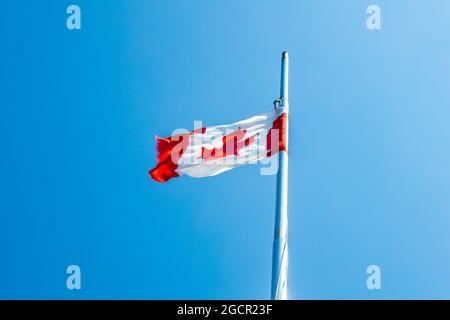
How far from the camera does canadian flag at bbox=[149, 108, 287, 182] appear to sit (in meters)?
16.5

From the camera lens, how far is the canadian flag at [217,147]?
16.5 metres

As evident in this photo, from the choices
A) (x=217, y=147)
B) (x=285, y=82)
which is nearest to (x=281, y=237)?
(x=217, y=147)

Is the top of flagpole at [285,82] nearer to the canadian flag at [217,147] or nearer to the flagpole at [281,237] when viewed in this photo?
the canadian flag at [217,147]

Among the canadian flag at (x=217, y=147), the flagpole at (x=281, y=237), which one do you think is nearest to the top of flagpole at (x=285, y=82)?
the canadian flag at (x=217, y=147)

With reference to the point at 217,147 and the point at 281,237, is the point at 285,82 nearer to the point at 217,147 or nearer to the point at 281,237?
the point at 217,147

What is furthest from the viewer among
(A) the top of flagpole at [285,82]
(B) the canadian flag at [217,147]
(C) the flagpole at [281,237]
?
(A) the top of flagpole at [285,82]

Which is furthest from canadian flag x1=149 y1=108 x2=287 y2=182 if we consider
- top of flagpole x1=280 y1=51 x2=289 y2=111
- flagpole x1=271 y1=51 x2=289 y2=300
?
flagpole x1=271 y1=51 x2=289 y2=300

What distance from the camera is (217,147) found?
17.2m

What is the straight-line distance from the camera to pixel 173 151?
17297 millimetres
